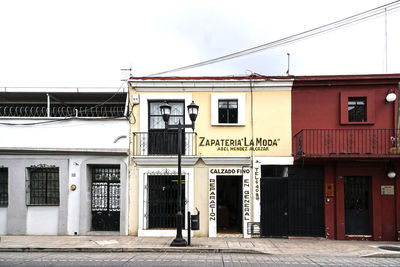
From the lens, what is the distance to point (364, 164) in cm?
1230

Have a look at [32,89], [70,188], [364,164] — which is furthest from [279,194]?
[32,89]

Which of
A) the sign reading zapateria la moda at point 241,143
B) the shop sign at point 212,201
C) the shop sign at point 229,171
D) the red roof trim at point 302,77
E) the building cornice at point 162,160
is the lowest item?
the shop sign at point 212,201

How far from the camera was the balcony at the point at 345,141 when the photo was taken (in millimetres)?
12148

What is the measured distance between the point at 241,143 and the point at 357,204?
5.09 metres

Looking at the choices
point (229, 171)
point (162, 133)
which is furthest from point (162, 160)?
point (229, 171)

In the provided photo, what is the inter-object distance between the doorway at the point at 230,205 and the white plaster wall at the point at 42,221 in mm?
6565

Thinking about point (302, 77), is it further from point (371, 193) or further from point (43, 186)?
point (43, 186)

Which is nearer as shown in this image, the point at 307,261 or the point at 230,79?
the point at 307,261

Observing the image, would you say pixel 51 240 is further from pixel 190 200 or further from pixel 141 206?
pixel 190 200

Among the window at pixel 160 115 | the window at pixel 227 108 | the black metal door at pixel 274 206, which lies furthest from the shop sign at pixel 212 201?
the window at pixel 160 115

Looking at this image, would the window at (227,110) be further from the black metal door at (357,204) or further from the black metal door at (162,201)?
Answer: the black metal door at (357,204)

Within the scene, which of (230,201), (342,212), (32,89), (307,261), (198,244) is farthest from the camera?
(230,201)

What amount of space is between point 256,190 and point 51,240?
7781 mm

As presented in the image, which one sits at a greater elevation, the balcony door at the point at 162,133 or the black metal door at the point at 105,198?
the balcony door at the point at 162,133
